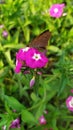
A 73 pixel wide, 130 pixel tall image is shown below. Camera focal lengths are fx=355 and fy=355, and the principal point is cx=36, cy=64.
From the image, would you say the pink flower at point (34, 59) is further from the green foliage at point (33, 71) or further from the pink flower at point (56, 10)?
the pink flower at point (56, 10)

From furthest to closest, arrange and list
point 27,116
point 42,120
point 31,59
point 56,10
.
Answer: point 56,10
point 42,120
point 27,116
point 31,59

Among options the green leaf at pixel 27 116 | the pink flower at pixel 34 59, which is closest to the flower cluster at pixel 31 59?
the pink flower at pixel 34 59

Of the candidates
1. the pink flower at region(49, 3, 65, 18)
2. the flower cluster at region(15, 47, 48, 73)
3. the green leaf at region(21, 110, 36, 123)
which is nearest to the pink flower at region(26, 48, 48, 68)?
the flower cluster at region(15, 47, 48, 73)

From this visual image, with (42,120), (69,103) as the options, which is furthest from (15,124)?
(69,103)

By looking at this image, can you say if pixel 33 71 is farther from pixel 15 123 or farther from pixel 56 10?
pixel 56 10

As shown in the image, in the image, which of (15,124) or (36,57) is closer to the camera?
(36,57)

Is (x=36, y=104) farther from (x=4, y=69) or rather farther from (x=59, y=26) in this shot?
(x=59, y=26)

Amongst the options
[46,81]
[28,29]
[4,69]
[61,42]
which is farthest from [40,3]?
[46,81]
